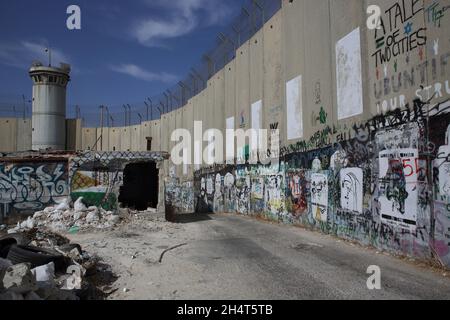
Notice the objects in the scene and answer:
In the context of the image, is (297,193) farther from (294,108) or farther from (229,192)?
(229,192)

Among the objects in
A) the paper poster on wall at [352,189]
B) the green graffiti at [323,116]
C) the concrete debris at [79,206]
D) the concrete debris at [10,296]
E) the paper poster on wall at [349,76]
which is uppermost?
the paper poster on wall at [349,76]

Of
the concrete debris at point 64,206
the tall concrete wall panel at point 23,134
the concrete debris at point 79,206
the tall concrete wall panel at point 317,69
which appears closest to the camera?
the tall concrete wall panel at point 317,69

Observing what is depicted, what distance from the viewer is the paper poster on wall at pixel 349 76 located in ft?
31.1

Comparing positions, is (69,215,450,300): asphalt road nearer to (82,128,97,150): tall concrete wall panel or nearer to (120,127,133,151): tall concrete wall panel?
(120,127,133,151): tall concrete wall panel

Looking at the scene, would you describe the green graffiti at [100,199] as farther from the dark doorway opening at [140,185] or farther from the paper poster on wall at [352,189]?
the paper poster on wall at [352,189]

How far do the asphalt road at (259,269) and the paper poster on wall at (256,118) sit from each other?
6647 millimetres

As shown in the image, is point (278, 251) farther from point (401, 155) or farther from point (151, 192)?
point (151, 192)

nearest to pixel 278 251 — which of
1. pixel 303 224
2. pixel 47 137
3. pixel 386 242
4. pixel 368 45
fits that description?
pixel 386 242

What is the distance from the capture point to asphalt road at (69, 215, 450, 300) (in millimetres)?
5461

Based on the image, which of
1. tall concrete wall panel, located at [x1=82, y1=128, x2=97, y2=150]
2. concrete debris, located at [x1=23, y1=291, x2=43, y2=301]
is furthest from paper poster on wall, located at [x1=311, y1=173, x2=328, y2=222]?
tall concrete wall panel, located at [x1=82, y1=128, x2=97, y2=150]

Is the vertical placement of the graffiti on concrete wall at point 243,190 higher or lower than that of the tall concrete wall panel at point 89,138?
lower

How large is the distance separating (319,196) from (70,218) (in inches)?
311

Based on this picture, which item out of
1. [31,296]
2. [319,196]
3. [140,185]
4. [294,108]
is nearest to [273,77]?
[294,108]

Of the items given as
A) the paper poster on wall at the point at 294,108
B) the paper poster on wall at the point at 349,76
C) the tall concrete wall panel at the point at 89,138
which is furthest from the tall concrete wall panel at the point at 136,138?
the paper poster on wall at the point at 349,76
